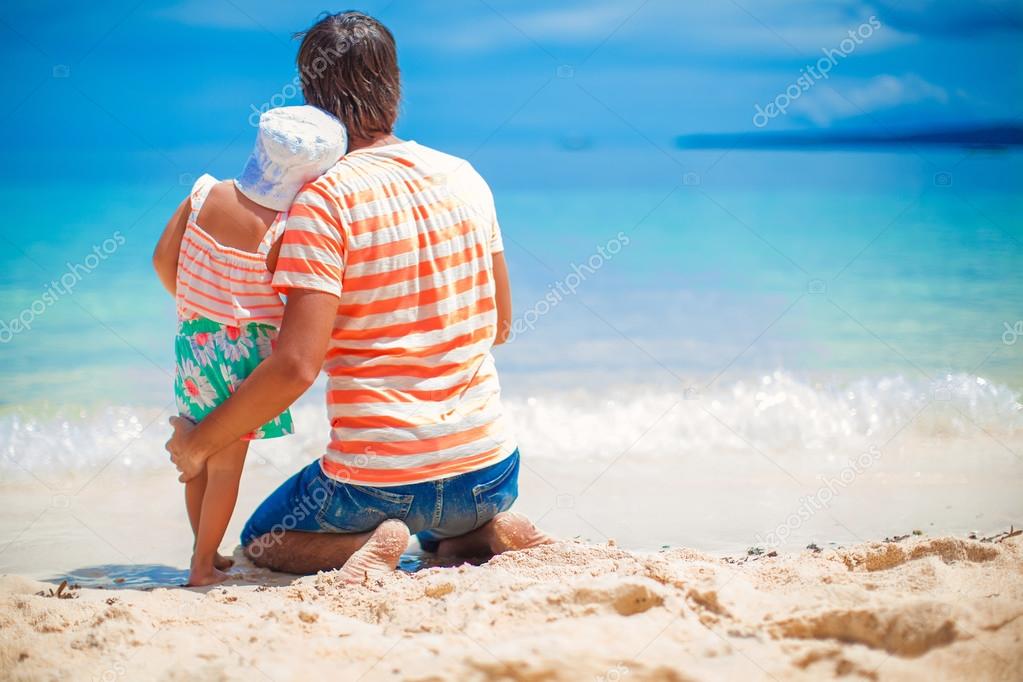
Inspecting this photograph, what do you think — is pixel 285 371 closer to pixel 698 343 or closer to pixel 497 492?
pixel 497 492

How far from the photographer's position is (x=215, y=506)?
7.48ft

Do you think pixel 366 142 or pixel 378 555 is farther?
pixel 366 142

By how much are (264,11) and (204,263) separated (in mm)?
7973

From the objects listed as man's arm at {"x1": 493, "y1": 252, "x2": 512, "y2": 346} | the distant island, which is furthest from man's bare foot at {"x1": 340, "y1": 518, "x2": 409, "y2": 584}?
the distant island

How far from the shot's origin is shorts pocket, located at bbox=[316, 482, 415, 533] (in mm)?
2250
